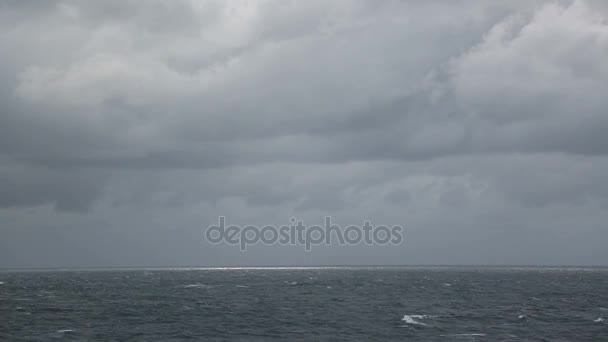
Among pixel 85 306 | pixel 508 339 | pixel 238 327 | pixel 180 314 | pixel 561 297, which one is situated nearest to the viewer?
pixel 508 339

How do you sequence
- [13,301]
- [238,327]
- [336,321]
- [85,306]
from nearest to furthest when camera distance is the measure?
1. [238,327]
2. [336,321]
3. [85,306]
4. [13,301]

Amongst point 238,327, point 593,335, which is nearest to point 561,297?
point 593,335

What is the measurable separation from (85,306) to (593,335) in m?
97.3

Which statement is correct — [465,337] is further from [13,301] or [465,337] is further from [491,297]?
[13,301]

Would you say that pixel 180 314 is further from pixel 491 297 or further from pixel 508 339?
pixel 491 297

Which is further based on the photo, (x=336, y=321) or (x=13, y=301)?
(x=13, y=301)

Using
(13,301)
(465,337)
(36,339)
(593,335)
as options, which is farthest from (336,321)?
(13,301)

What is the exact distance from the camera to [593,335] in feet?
265

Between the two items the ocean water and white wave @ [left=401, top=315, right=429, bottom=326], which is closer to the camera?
the ocean water

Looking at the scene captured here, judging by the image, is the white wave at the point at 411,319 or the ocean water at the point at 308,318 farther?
the white wave at the point at 411,319

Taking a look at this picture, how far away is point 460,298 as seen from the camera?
139 meters

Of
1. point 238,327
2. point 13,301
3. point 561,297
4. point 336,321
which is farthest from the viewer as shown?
point 561,297

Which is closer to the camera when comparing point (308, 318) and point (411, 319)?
point (411, 319)

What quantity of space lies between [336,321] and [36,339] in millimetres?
46384
